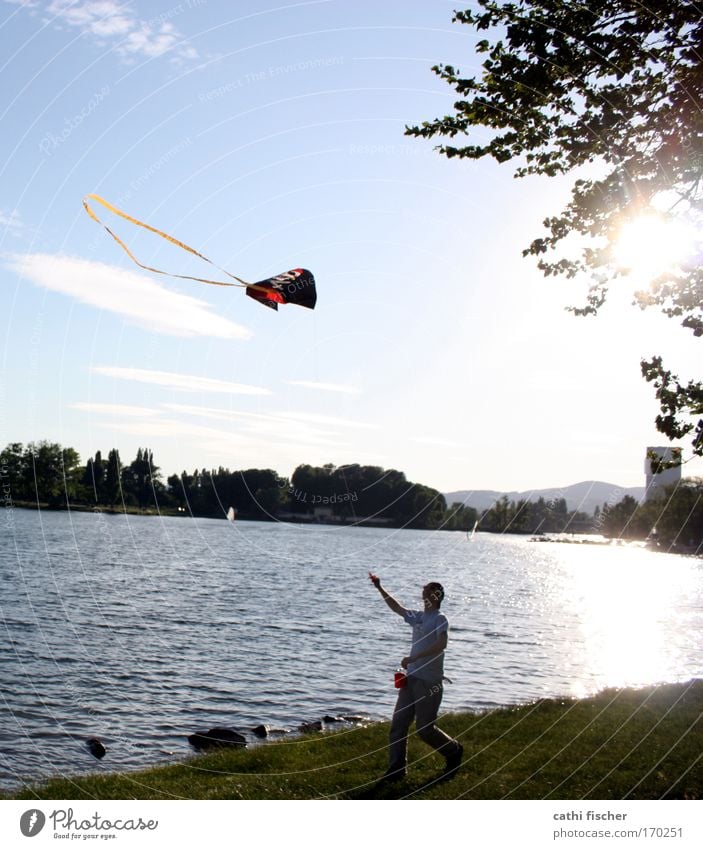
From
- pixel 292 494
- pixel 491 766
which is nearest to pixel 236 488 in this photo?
pixel 292 494

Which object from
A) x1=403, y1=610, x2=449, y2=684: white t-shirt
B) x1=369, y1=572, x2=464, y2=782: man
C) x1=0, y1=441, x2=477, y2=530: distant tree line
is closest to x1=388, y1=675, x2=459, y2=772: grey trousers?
x1=369, y1=572, x2=464, y2=782: man

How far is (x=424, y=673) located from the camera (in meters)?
14.6

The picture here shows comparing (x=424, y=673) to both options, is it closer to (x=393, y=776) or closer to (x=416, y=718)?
(x=416, y=718)

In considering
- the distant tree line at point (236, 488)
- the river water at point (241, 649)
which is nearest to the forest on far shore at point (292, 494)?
the distant tree line at point (236, 488)

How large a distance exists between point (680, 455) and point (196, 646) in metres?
29.6

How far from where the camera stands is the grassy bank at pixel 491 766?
14461mm

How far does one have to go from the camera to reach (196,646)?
139 feet

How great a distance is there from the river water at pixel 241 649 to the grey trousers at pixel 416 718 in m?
10.6

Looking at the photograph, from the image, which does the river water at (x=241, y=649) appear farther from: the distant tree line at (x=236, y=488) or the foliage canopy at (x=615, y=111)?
the foliage canopy at (x=615, y=111)

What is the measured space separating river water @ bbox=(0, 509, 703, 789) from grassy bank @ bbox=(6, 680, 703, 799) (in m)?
6.21

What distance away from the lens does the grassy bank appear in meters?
14.5
